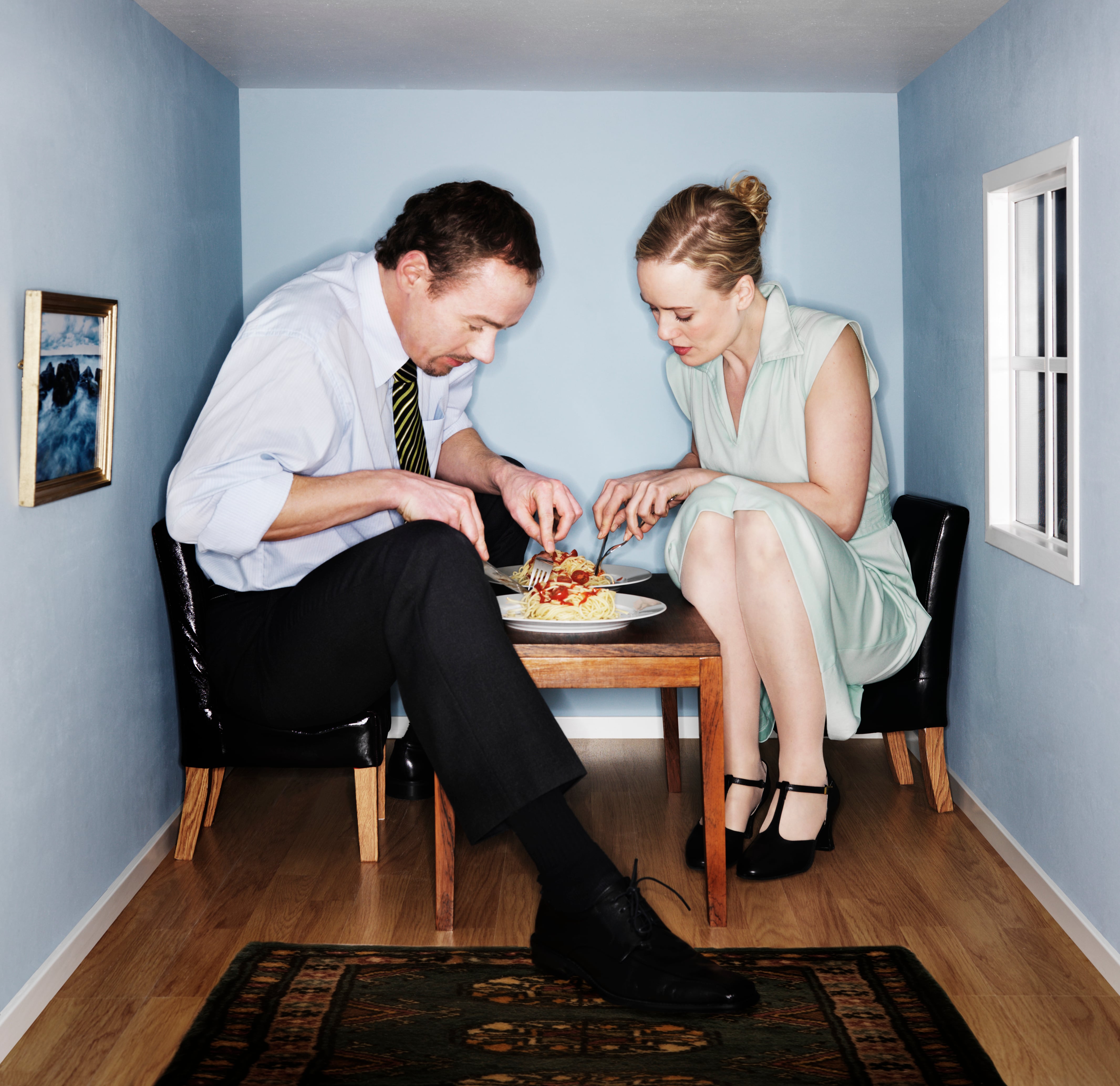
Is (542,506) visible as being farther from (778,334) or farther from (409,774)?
(409,774)

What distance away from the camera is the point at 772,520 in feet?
6.79

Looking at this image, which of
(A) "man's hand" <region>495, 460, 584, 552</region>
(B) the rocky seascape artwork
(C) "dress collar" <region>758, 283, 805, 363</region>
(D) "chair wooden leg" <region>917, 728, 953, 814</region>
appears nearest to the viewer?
(B) the rocky seascape artwork

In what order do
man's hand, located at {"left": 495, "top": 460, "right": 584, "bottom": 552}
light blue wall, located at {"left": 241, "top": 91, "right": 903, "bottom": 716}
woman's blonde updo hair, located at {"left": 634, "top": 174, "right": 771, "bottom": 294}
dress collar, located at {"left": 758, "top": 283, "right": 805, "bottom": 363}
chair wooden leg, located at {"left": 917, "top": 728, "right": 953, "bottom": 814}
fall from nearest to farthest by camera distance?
man's hand, located at {"left": 495, "top": 460, "right": 584, "bottom": 552}
woman's blonde updo hair, located at {"left": 634, "top": 174, "right": 771, "bottom": 294}
dress collar, located at {"left": 758, "top": 283, "right": 805, "bottom": 363}
chair wooden leg, located at {"left": 917, "top": 728, "right": 953, "bottom": 814}
light blue wall, located at {"left": 241, "top": 91, "right": 903, "bottom": 716}

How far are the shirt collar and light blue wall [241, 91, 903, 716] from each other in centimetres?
83

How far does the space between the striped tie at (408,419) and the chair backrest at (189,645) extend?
0.48 metres

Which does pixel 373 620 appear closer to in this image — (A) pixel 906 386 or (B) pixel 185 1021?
(B) pixel 185 1021

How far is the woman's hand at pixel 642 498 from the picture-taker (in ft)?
7.63

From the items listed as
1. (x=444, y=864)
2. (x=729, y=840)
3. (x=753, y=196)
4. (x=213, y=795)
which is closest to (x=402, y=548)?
(x=444, y=864)

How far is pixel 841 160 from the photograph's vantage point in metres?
2.99

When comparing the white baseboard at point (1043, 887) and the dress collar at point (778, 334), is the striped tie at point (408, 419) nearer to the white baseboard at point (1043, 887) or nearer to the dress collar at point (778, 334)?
the dress collar at point (778, 334)

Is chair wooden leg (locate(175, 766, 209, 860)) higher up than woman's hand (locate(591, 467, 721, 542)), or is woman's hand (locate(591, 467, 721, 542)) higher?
woman's hand (locate(591, 467, 721, 542))

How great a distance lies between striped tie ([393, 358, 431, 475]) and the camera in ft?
7.66

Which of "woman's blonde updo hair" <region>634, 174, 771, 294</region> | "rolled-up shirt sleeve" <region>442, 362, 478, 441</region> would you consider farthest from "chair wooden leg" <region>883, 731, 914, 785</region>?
"rolled-up shirt sleeve" <region>442, 362, 478, 441</region>

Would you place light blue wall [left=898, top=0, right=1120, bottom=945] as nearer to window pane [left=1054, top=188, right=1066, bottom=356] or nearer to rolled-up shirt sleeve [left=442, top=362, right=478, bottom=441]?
window pane [left=1054, top=188, right=1066, bottom=356]
